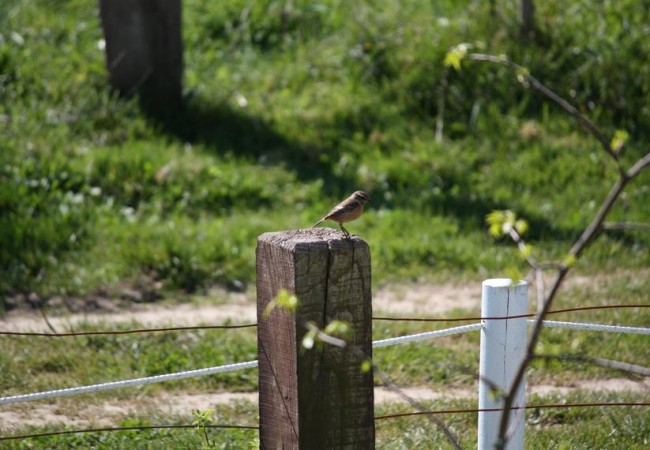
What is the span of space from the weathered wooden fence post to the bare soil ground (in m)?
2.36

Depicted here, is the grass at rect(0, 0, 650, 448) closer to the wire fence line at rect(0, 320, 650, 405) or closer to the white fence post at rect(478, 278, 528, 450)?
the wire fence line at rect(0, 320, 650, 405)

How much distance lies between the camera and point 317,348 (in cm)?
313

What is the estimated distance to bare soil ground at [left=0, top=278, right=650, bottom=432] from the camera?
217 inches

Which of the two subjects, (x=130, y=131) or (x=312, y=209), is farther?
(x=130, y=131)

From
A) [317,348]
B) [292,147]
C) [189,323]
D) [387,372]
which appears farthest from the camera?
[292,147]

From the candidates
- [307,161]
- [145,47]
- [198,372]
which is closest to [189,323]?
[198,372]

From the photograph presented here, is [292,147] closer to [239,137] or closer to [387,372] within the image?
[239,137]

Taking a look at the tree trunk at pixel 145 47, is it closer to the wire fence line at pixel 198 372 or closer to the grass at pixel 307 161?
the grass at pixel 307 161

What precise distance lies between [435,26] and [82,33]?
4.45 metres

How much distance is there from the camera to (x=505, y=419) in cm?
252

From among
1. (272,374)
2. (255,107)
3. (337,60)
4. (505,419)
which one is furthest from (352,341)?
(337,60)

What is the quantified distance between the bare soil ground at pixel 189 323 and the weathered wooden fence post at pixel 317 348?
2357 mm

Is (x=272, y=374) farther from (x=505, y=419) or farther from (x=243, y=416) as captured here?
(x=243, y=416)

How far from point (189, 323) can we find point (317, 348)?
419 cm
